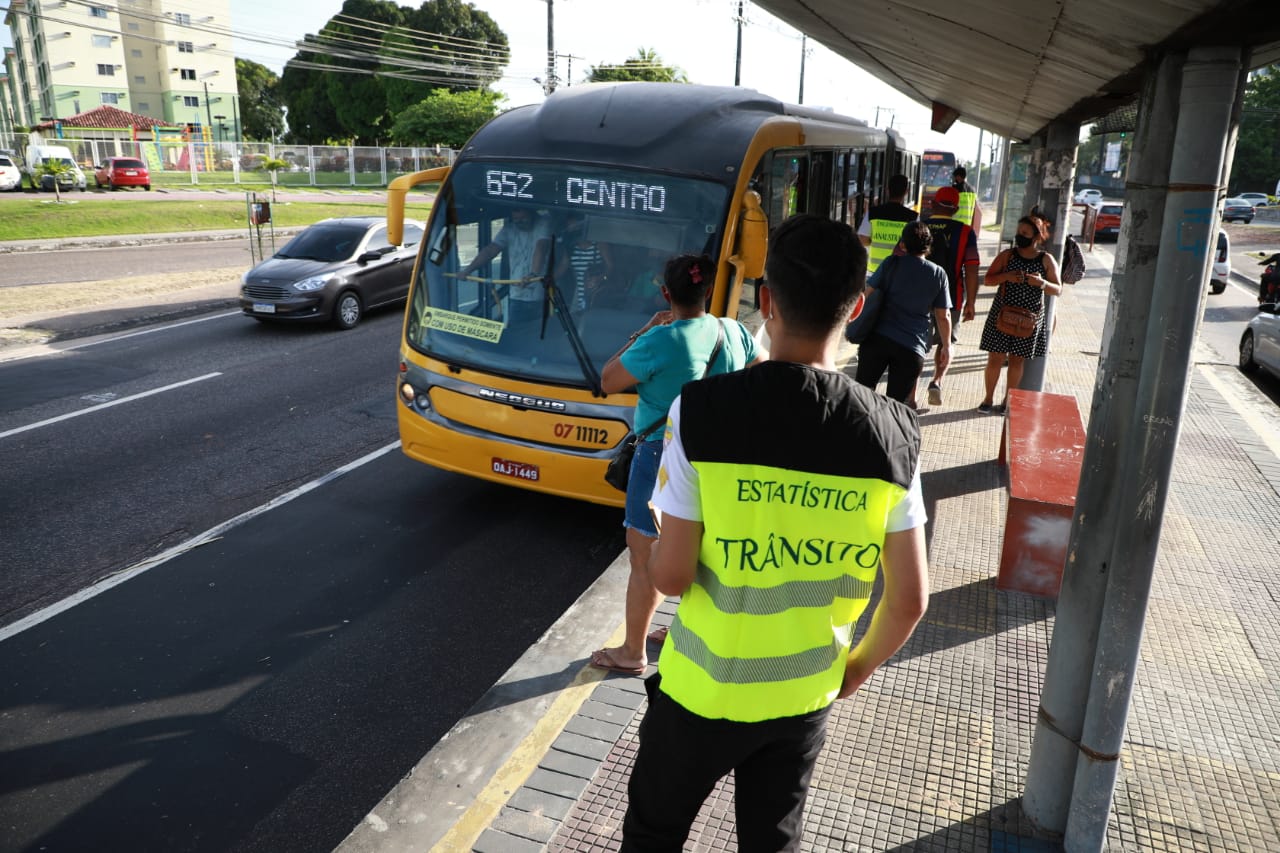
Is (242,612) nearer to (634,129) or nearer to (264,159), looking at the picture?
(634,129)

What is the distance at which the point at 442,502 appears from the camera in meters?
7.17

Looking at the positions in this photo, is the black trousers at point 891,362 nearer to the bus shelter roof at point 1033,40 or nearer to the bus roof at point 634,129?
the bus roof at point 634,129

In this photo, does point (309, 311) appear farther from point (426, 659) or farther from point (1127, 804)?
point (1127, 804)

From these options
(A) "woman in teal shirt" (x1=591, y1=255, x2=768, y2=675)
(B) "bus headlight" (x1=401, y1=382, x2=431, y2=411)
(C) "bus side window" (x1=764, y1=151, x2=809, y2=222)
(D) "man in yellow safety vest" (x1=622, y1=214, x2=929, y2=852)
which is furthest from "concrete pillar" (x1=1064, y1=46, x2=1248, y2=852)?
(B) "bus headlight" (x1=401, y1=382, x2=431, y2=411)

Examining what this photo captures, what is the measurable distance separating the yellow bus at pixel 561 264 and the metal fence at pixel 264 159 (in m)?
45.9

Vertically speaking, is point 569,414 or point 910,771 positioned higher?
point 569,414

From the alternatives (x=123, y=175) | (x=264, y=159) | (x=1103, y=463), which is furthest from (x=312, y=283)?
(x=264, y=159)

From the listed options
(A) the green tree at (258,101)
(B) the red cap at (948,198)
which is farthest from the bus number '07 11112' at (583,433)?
(A) the green tree at (258,101)

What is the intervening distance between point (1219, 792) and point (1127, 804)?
40 cm

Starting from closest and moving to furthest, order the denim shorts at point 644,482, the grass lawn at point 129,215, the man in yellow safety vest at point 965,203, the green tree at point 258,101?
the denim shorts at point 644,482 < the man in yellow safety vest at point 965,203 < the grass lawn at point 129,215 < the green tree at point 258,101

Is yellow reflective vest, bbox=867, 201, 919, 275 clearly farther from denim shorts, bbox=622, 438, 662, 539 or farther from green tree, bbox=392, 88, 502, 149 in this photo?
green tree, bbox=392, 88, 502, 149

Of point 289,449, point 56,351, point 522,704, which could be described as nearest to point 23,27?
point 56,351

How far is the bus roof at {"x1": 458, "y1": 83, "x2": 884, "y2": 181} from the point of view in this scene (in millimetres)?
6555

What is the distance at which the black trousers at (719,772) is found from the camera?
2.14 meters
